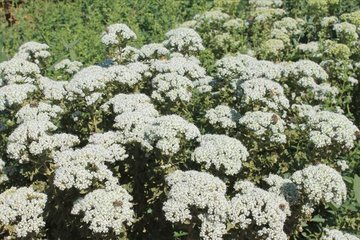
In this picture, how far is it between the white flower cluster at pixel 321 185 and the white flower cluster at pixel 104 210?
1.88 metres

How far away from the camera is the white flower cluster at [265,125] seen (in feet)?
20.5

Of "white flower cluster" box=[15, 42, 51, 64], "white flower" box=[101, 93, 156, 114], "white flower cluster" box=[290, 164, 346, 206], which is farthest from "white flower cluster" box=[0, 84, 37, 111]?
"white flower cluster" box=[290, 164, 346, 206]

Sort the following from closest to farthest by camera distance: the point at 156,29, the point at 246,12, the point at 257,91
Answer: the point at 257,91, the point at 156,29, the point at 246,12

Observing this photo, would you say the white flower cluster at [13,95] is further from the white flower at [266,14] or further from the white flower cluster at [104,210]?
the white flower at [266,14]

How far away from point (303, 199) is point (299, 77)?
250cm

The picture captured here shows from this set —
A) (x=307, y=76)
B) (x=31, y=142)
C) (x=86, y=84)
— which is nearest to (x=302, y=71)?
(x=307, y=76)

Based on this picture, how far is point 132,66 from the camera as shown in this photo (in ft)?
24.8

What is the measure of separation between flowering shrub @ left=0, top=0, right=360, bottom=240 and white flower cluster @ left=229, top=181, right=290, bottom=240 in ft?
0.04

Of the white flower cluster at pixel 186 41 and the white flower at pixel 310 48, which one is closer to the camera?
the white flower cluster at pixel 186 41

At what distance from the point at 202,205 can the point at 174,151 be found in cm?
87

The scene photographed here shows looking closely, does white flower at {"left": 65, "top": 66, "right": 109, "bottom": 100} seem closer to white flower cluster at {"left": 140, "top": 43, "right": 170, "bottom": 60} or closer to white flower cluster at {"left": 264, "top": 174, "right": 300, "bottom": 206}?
white flower cluster at {"left": 140, "top": 43, "right": 170, "bottom": 60}

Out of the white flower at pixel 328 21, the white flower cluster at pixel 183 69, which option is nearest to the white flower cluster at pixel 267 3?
the white flower at pixel 328 21

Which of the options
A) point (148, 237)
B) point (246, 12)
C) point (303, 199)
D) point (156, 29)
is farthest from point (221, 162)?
point (246, 12)

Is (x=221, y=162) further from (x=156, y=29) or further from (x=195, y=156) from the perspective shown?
(x=156, y=29)
